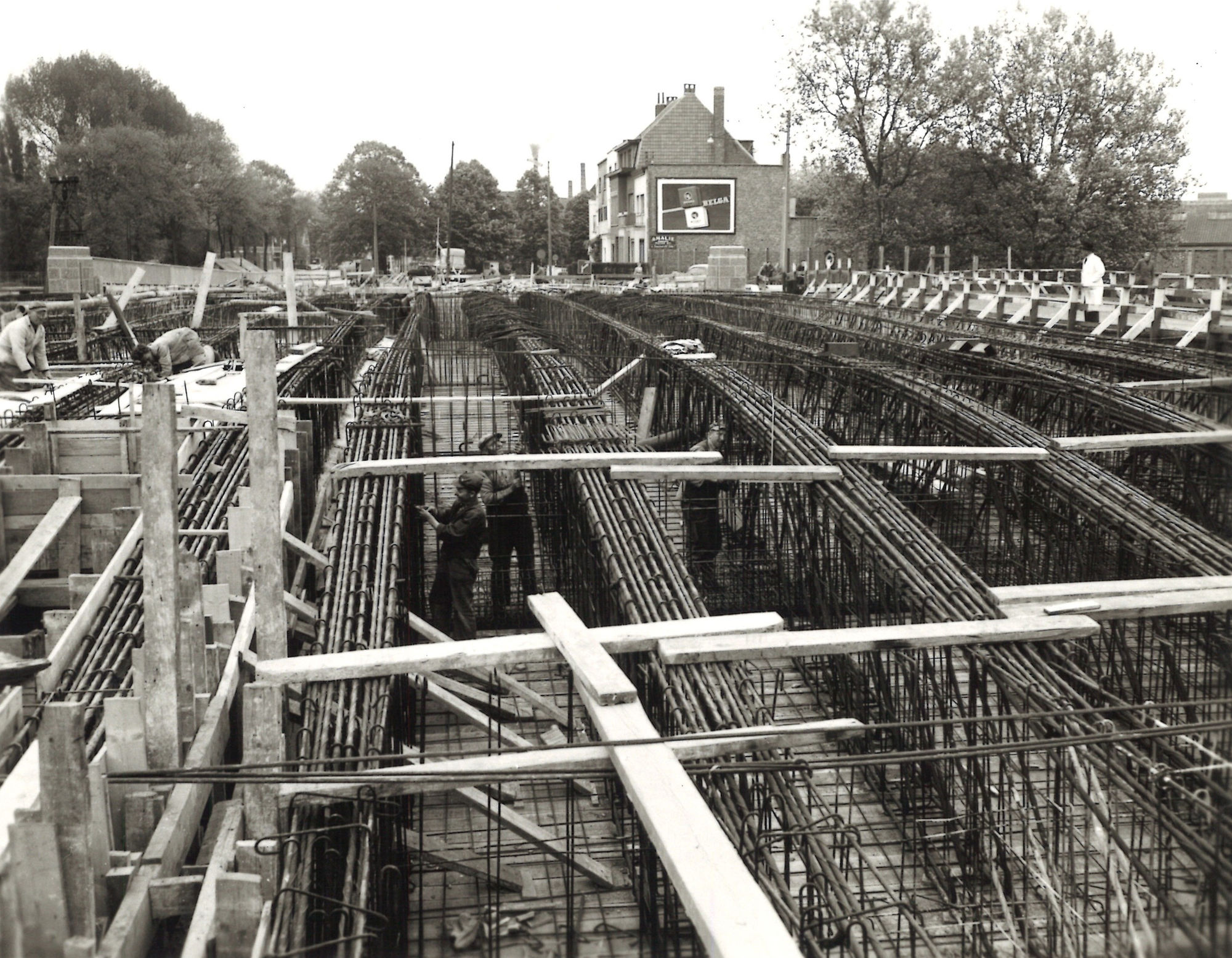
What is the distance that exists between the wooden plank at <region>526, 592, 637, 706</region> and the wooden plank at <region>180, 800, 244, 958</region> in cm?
159

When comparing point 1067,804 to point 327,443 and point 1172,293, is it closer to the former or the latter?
point 327,443

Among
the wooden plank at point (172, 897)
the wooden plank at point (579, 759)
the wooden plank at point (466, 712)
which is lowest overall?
the wooden plank at point (466, 712)

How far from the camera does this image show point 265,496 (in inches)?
226

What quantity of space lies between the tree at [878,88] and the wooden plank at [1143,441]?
36.0m

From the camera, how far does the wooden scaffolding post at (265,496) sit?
18.5ft

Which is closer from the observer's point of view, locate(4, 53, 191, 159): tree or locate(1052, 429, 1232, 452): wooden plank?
locate(1052, 429, 1232, 452): wooden plank

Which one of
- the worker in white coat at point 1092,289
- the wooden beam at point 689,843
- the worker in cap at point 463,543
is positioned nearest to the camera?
the wooden beam at point 689,843

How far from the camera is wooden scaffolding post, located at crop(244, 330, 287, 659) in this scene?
5637 millimetres

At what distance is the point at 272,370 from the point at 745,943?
3.89m

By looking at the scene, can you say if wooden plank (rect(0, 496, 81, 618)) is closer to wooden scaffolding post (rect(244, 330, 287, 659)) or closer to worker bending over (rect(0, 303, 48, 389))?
worker bending over (rect(0, 303, 48, 389))

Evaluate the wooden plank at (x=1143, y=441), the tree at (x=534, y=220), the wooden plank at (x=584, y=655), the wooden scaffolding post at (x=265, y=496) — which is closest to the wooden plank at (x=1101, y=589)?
the wooden plank at (x=584, y=655)

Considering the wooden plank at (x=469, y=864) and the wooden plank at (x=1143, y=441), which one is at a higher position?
the wooden plank at (x=1143, y=441)

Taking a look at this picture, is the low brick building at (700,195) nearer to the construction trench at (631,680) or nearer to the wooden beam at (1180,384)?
the wooden beam at (1180,384)

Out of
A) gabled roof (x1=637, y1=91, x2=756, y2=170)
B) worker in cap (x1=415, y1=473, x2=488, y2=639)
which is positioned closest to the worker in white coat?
worker in cap (x1=415, y1=473, x2=488, y2=639)
